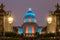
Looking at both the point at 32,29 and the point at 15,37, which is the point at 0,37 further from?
the point at 32,29

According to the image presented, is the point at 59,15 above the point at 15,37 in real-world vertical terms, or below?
above

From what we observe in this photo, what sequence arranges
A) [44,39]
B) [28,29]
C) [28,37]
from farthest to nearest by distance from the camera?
1. [28,29]
2. [28,37]
3. [44,39]

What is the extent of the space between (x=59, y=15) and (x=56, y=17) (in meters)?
0.92

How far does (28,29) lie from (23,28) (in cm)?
278

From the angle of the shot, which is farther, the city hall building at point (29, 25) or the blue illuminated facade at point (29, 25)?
the city hall building at point (29, 25)

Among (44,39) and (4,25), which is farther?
(4,25)

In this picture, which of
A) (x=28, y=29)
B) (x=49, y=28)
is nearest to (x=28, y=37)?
(x=49, y=28)

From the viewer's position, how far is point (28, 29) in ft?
402

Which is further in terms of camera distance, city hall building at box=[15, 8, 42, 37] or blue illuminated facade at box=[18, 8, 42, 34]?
city hall building at box=[15, 8, 42, 37]

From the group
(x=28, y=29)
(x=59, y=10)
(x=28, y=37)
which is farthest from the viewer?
(x=28, y=29)

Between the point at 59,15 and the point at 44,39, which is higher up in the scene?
the point at 59,15

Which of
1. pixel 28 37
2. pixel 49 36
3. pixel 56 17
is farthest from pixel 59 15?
pixel 28 37

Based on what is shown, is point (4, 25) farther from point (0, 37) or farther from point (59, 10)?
point (59, 10)

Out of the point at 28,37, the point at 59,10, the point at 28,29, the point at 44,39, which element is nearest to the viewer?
the point at 44,39
